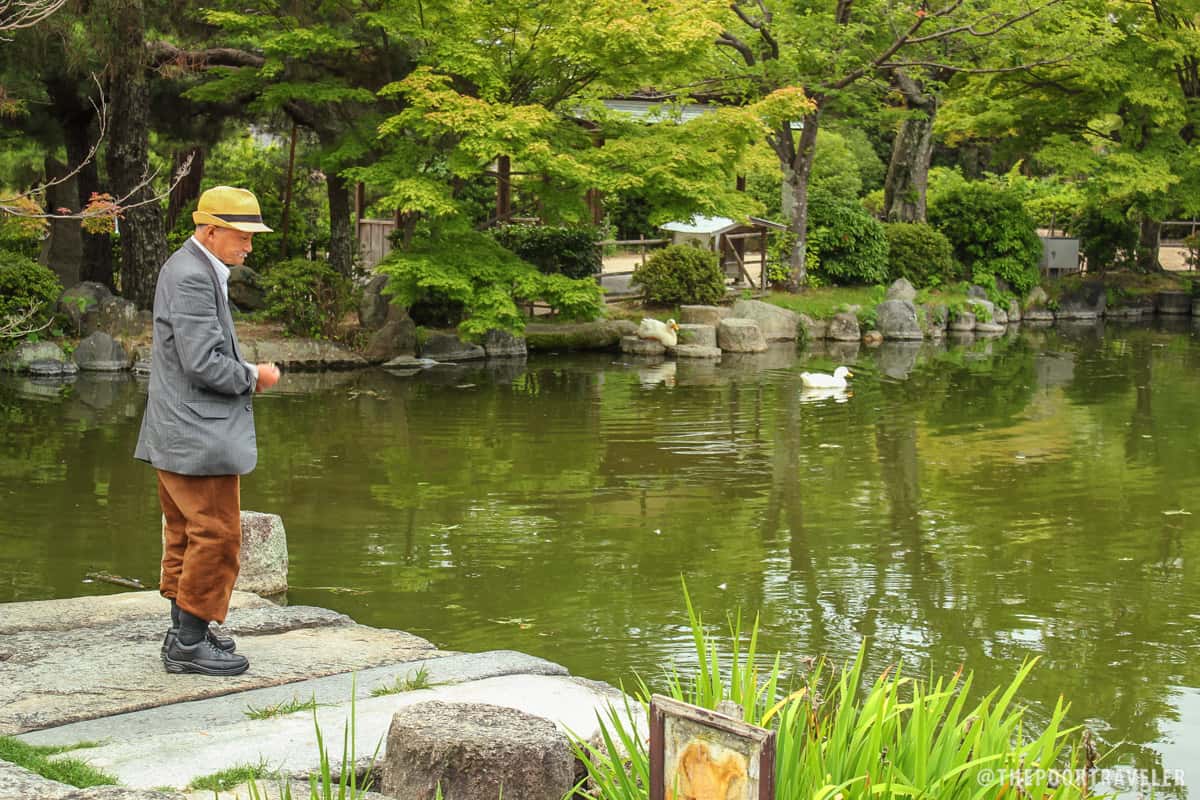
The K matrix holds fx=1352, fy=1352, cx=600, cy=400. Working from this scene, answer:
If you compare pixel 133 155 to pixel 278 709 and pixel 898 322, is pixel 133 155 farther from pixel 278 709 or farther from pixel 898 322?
pixel 278 709

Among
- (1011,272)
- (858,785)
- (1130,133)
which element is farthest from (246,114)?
(858,785)

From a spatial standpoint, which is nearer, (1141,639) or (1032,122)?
(1141,639)

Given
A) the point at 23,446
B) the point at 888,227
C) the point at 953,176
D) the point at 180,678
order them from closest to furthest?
1. the point at 180,678
2. the point at 23,446
3. the point at 888,227
4. the point at 953,176

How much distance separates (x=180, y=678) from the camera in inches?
198

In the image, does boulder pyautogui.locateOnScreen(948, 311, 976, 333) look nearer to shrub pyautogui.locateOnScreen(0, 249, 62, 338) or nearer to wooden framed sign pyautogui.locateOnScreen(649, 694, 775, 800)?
shrub pyautogui.locateOnScreen(0, 249, 62, 338)

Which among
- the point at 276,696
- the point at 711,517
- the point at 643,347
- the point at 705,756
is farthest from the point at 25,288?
the point at 705,756

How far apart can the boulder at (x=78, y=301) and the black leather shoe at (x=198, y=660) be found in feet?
45.4

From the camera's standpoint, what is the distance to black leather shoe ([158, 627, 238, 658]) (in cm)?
509

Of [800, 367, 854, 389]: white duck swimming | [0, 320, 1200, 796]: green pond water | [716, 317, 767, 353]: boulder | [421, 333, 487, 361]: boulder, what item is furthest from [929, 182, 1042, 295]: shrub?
[421, 333, 487, 361]: boulder

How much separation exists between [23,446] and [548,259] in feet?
33.3

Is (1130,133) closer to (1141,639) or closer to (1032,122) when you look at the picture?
(1032,122)

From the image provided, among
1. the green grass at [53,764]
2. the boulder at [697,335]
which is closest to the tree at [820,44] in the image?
the boulder at [697,335]

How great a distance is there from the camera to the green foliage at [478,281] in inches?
661

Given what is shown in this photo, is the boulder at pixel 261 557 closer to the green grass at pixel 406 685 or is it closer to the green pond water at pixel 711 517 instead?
the green pond water at pixel 711 517
